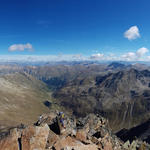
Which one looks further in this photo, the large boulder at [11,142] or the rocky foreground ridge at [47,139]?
the rocky foreground ridge at [47,139]

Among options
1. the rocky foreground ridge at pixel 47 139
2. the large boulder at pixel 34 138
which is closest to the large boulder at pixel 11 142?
the rocky foreground ridge at pixel 47 139

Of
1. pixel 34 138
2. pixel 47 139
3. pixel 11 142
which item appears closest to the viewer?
pixel 11 142

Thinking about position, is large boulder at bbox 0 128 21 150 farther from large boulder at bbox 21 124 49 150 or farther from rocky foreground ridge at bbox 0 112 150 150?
large boulder at bbox 21 124 49 150

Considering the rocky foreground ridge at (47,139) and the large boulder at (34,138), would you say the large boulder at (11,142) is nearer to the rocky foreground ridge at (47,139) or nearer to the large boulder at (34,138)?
the rocky foreground ridge at (47,139)

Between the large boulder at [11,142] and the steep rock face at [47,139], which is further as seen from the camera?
the steep rock face at [47,139]

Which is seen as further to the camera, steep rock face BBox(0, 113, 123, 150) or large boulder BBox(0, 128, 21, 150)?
steep rock face BBox(0, 113, 123, 150)

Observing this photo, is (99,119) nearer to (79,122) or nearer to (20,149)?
(79,122)

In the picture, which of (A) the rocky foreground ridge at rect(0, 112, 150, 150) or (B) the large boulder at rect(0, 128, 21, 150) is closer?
(B) the large boulder at rect(0, 128, 21, 150)

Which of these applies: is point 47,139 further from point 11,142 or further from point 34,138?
point 11,142

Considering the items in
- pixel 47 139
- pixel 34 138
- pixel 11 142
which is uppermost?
pixel 34 138

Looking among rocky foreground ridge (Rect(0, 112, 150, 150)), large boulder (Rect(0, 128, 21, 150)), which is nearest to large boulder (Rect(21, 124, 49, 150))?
rocky foreground ridge (Rect(0, 112, 150, 150))

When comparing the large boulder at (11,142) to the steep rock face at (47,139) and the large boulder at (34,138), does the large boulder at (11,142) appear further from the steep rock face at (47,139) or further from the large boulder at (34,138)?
the large boulder at (34,138)

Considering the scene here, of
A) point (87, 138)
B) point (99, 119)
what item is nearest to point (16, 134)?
point (87, 138)

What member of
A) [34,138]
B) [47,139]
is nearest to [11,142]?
[34,138]
